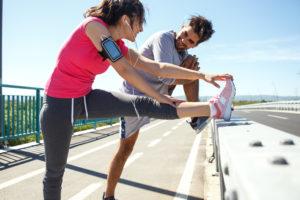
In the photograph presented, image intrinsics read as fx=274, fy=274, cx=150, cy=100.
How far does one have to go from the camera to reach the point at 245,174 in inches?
22.1

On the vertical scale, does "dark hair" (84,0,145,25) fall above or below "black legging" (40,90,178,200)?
above

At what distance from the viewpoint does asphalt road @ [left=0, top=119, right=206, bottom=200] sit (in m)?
3.34

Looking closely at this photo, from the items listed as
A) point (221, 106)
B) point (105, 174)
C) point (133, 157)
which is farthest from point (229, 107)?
point (133, 157)

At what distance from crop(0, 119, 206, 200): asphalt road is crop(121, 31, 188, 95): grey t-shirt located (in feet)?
4.22

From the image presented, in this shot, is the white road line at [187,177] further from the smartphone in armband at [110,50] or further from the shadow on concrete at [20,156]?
the shadow on concrete at [20,156]

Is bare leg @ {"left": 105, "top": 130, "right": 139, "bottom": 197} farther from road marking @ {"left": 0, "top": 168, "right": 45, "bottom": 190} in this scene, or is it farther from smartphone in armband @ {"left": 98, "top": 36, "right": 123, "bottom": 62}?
road marking @ {"left": 0, "top": 168, "right": 45, "bottom": 190}

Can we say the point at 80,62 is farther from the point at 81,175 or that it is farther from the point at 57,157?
the point at 81,175

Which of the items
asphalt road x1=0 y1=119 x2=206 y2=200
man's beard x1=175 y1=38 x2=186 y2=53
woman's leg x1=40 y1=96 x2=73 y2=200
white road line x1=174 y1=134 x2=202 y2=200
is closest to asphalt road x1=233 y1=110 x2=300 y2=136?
white road line x1=174 y1=134 x2=202 y2=200

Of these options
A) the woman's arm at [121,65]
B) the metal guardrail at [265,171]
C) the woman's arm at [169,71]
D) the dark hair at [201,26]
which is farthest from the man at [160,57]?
the metal guardrail at [265,171]

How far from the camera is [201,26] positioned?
2.95 meters

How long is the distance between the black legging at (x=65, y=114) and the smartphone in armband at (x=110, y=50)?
37 cm

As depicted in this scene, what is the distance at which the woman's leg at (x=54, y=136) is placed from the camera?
1957 mm

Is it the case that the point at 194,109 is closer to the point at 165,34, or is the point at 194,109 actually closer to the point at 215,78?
the point at 215,78

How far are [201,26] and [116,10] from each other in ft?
3.84
